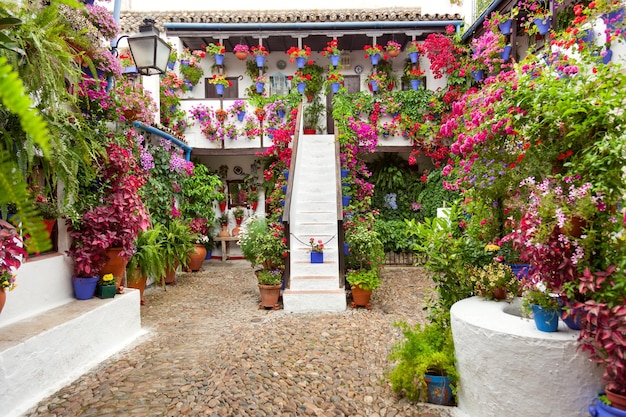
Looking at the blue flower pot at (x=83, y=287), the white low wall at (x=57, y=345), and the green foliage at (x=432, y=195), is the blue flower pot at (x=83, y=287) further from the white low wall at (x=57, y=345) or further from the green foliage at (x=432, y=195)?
the green foliage at (x=432, y=195)

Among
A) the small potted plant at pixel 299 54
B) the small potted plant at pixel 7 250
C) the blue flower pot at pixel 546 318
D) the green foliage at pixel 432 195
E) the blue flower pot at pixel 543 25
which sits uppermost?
the small potted plant at pixel 299 54

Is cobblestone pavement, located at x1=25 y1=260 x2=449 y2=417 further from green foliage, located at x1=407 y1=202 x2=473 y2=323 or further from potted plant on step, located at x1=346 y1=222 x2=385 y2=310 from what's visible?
green foliage, located at x1=407 y1=202 x2=473 y2=323

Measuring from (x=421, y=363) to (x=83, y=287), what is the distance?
3647mm

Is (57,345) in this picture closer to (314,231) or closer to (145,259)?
(145,259)

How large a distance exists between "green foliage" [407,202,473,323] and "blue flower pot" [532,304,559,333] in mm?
984

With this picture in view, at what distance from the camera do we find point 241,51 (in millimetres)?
10883

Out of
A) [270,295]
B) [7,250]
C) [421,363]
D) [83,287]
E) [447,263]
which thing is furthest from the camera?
[270,295]

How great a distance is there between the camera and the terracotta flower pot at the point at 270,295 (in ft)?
20.7

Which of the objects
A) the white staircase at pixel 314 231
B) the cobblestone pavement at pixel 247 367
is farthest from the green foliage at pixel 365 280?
the cobblestone pavement at pixel 247 367

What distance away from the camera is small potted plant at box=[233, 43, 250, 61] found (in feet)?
35.5

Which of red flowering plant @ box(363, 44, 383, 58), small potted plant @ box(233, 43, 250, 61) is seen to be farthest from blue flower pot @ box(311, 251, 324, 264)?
small potted plant @ box(233, 43, 250, 61)

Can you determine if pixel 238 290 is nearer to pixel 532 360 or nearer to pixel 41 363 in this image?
pixel 41 363

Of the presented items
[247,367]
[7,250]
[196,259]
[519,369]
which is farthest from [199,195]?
[519,369]

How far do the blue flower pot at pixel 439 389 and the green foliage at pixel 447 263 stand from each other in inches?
22.8
